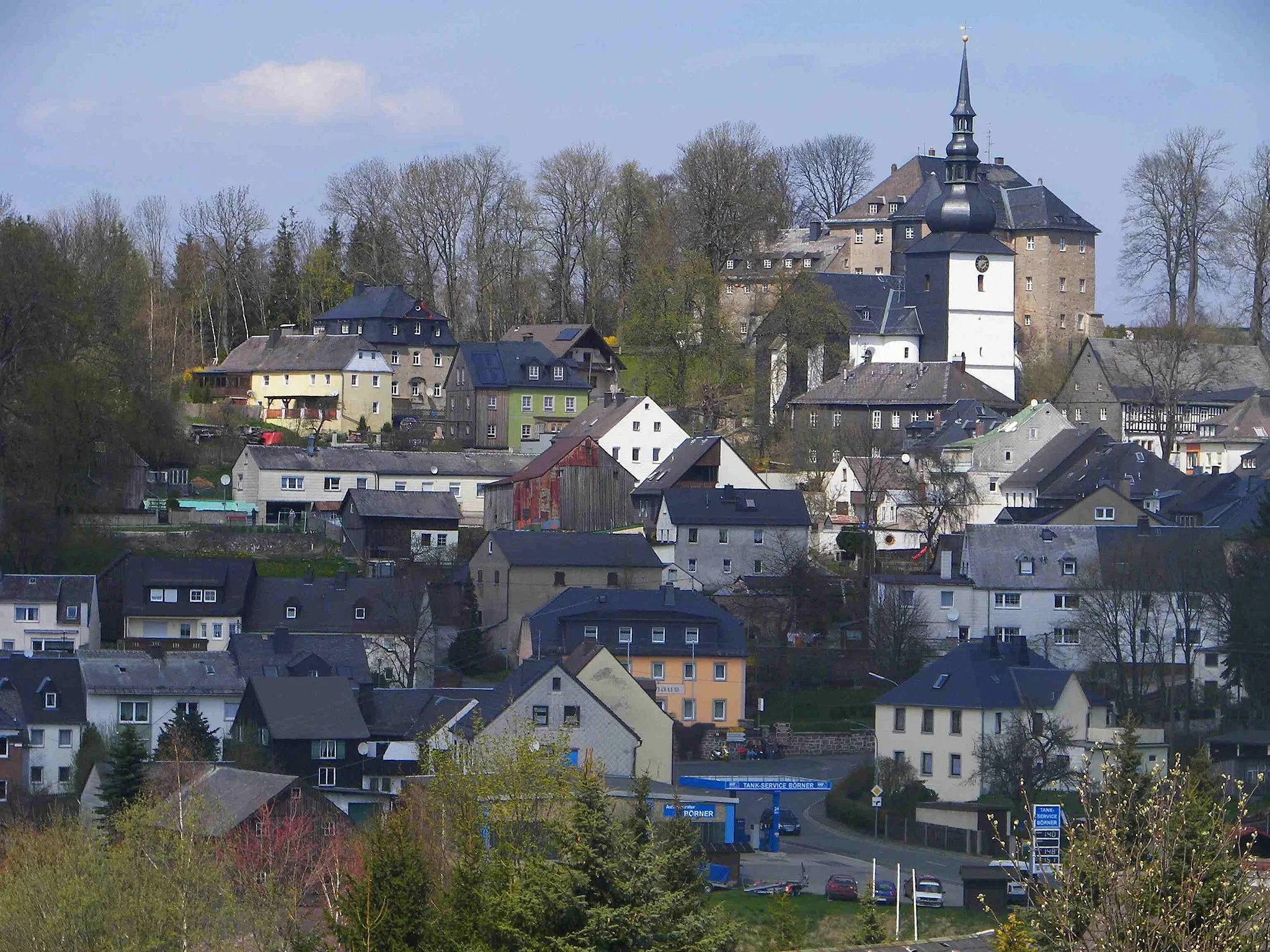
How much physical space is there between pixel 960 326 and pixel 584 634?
38020 millimetres

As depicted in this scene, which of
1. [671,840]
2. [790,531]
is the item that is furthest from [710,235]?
[671,840]

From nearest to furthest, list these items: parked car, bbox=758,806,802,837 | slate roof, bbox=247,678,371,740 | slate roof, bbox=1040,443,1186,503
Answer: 1. parked car, bbox=758,806,802,837
2. slate roof, bbox=247,678,371,740
3. slate roof, bbox=1040,443,1186,503

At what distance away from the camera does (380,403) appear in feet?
279

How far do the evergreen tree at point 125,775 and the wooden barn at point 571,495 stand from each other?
1115 inches

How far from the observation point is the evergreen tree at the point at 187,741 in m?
47.1

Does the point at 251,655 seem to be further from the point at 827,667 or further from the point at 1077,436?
the point at 1077,436

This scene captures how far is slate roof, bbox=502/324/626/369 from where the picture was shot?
8688cm

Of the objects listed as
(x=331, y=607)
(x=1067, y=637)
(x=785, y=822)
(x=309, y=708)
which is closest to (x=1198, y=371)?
(x=1067, y=637)

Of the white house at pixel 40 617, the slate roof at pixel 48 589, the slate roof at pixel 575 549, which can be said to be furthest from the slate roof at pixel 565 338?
the white house at pixel 40 617

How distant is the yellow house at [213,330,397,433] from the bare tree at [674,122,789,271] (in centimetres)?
1648

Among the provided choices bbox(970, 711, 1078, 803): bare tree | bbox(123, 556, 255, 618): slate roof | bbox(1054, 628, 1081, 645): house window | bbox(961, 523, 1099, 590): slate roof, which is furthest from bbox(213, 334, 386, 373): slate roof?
bbox(970, 711, 1078, 803): bare tree

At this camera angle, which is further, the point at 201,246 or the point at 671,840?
the point at 201,246

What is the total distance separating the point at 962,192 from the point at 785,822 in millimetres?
50711

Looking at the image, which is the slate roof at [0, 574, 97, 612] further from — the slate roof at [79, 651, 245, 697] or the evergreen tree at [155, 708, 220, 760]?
the evergreen tree at [155, 708, 220, 760]
